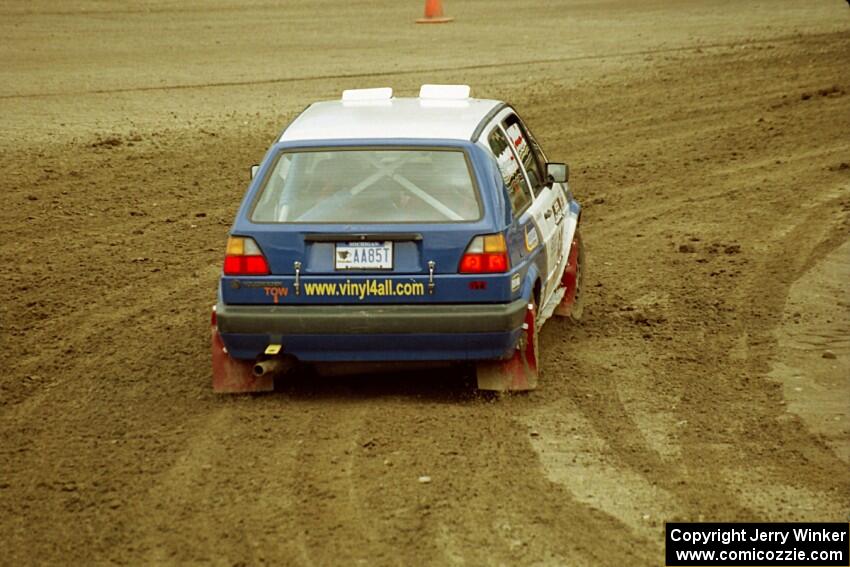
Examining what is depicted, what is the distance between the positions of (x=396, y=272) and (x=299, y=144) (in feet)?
3.24

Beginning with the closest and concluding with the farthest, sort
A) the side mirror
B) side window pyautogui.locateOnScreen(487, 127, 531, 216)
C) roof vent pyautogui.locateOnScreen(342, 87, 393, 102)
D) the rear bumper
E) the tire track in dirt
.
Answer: the rear bumper → side window pyautogui.locateOnScreen(487, 127, 531, 216) → roof vent pyautogui.locateOnScreen(342, 87, 393, 102) → the side mirror → the tire track in dirt

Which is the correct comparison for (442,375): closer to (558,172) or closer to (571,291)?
(558,172)

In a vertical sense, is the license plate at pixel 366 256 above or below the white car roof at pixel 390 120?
below

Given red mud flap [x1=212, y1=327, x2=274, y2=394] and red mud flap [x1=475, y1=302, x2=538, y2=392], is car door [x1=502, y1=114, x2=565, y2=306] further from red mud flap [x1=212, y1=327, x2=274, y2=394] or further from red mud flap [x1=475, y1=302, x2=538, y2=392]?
red mud flap [x1=212, y1=327, x2=274, y2=394]

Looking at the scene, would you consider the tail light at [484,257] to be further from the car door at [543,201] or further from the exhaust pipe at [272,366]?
the exhaust pipe at [272,366]

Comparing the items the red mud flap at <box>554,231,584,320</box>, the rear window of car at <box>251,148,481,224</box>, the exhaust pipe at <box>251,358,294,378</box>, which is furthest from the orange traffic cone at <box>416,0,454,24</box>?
the exhaust pipe at <box>251,358,294,378</box>

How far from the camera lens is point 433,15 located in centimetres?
2997

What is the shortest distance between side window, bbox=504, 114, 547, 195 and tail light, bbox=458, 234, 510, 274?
1.46 meters

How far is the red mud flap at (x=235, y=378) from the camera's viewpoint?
8.98 meters

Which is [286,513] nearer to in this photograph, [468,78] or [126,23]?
[468,78]

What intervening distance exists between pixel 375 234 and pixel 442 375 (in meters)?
1.33

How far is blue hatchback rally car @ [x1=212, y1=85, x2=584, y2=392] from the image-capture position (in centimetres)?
848

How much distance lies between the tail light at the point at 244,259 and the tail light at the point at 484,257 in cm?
106

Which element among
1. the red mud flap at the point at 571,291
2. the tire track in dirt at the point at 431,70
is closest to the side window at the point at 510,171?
the red mud flap at the point at 571,291
